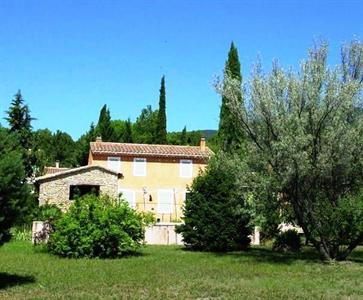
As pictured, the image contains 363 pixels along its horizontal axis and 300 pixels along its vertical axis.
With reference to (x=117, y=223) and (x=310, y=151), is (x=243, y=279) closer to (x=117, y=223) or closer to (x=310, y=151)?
(x=310, y=151)

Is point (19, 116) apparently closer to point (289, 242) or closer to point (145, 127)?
point (289, 242)

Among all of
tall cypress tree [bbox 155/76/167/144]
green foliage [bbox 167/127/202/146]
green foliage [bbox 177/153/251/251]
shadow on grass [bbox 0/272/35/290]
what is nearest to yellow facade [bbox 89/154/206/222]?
tall cypress tree [bbox 155/76/167/144]

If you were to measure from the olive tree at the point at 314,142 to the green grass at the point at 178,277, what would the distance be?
1331mm

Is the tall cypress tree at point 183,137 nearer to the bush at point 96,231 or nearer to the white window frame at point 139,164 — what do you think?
the white window frame at point 139,164

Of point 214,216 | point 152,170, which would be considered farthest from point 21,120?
point 214,216

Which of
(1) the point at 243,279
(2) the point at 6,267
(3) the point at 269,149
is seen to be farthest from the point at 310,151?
(2) the point at 6,267

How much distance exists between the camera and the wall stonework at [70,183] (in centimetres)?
3694

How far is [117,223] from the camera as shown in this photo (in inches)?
721

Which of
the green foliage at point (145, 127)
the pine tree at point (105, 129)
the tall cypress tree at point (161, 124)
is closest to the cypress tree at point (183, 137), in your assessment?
the green foliage at point (145, 127)

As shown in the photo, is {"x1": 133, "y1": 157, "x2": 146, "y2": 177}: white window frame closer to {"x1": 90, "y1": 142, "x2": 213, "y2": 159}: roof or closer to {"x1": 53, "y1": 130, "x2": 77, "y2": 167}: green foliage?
{"x1": 90, "y1": 142, "x2": 213, "y2": 159}: roof

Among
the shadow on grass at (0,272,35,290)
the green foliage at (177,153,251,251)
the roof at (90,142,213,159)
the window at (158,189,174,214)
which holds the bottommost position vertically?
the shadow on grass at (0,272,35,290)

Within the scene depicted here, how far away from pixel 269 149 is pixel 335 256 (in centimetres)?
409

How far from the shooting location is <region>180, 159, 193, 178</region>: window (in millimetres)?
45500

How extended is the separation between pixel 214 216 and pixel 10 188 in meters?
11.0
